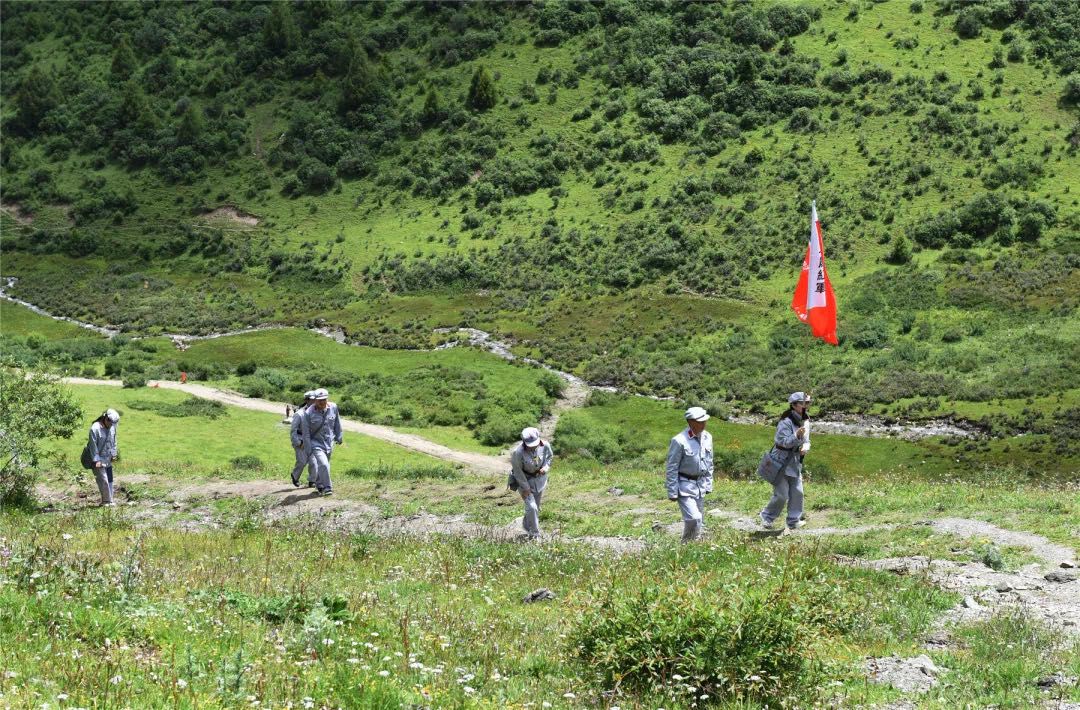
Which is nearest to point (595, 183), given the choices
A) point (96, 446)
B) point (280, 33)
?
point (280, 33)

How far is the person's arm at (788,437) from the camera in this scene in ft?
68.6

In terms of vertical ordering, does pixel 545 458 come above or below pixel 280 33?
below

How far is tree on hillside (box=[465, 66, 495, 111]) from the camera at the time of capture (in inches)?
5704

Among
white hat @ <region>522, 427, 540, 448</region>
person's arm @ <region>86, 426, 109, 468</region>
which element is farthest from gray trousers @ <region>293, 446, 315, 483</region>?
white hat @ <region>522, 427, 540, 448</region>

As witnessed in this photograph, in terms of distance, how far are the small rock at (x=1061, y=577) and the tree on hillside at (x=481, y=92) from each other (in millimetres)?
134287

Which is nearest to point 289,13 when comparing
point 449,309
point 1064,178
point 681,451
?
point 449,309

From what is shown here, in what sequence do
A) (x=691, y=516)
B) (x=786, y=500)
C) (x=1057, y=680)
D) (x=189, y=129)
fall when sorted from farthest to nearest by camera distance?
(x=189, y=129), (x=786, y=500), (x=691, y=516), (x=1057, y=680)

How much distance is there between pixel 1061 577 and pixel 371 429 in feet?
146

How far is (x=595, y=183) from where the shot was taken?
126938 millimetres

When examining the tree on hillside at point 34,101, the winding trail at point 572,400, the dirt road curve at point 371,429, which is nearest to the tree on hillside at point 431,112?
the winding trail at point 572,400

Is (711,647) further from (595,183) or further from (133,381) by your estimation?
(595,183)


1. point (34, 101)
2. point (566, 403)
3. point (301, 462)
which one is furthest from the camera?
point (34, 101)

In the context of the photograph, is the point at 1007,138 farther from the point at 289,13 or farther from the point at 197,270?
the point at 289,13

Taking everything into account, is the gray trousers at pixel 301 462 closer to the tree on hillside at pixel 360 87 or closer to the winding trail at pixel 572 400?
the winding trail at pixel 572 400
